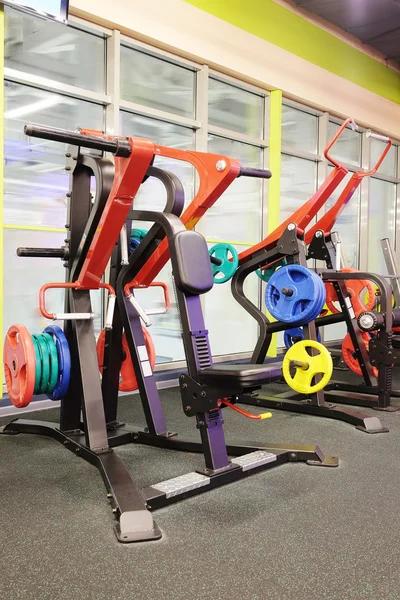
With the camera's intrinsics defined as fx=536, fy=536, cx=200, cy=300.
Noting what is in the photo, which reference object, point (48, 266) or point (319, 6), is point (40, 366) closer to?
point (48, 266)

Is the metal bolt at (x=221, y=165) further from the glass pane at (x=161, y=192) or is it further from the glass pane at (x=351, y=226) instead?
the glass pane at (x=351, y=226)

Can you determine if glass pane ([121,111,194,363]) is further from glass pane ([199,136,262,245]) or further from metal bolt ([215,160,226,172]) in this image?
metal bolt ([215,160,226,172])

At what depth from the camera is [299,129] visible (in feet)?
23.2

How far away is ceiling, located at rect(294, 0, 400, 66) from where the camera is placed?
6.48 m

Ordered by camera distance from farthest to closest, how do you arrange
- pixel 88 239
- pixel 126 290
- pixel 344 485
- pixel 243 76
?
1. pixel 243 76
2. pixel 126 290
3. pixel 88 239
4. pixel 344 485

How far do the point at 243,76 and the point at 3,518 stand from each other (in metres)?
5.27

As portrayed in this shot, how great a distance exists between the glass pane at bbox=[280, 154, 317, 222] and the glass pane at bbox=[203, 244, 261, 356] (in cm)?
107

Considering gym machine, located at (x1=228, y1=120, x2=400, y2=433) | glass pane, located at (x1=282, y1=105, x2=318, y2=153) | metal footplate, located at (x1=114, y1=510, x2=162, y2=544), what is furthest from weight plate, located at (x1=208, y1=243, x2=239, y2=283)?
glass pane, located at (x1=282, y1=105, x2=318, y2=153)

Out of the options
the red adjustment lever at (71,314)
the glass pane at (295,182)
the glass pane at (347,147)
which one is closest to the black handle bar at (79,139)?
the red adjustment lever at (71,314)

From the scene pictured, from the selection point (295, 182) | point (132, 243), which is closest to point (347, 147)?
point (295, 182)

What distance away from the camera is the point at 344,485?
2.72m

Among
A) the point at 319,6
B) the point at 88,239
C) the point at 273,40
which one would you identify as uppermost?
the point at 319,6

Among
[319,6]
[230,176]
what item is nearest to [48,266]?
[230,176]

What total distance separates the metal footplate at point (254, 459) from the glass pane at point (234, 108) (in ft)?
14.0
